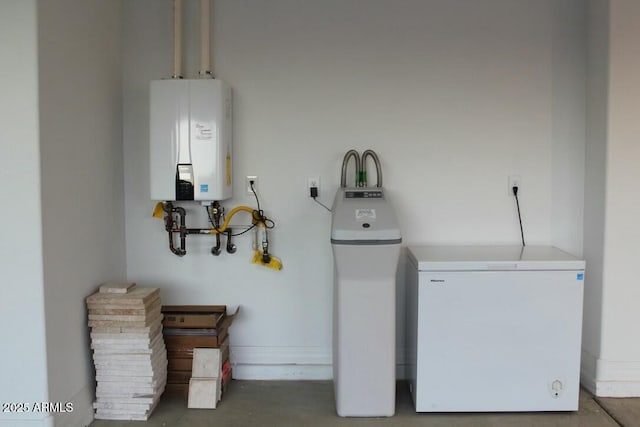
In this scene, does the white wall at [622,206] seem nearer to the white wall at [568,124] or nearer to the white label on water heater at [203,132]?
the white wall at [568,124]

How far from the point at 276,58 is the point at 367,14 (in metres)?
0.60

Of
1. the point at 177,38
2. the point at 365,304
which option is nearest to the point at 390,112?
the point at 365,304

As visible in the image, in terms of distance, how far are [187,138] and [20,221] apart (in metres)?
0.95

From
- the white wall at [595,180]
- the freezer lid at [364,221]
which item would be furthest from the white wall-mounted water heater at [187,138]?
the white wall at [595,180]

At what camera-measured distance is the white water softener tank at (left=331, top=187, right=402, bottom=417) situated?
2738 mm

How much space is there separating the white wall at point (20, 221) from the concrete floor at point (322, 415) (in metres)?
0.55

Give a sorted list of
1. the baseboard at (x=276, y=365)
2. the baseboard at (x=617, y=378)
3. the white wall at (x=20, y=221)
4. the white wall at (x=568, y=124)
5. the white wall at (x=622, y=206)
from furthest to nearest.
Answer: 1. the baseboard at (x=276, y=365)
2. the white wall at (x=568, y=124)
3. the baseboard at (x=617, y=378)
4. the white wall at (x=622, y=206)
5. the white wall at (x=20, y=221)

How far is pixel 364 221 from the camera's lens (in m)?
2.79

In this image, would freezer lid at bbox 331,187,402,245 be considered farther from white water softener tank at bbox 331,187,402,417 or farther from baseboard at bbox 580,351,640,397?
baseboard at bbox 580,351,640,397

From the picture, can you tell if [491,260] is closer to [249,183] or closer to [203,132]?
[249,183]

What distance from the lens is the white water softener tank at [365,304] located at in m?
2.74

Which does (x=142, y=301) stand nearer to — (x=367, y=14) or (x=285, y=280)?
(x=285, y=280)

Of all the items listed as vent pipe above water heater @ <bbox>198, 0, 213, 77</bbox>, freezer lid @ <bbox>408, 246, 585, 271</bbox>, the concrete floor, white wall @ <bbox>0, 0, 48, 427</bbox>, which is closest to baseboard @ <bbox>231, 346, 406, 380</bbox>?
the concrete floor

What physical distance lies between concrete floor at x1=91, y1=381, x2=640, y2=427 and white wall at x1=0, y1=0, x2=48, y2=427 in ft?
1.79
